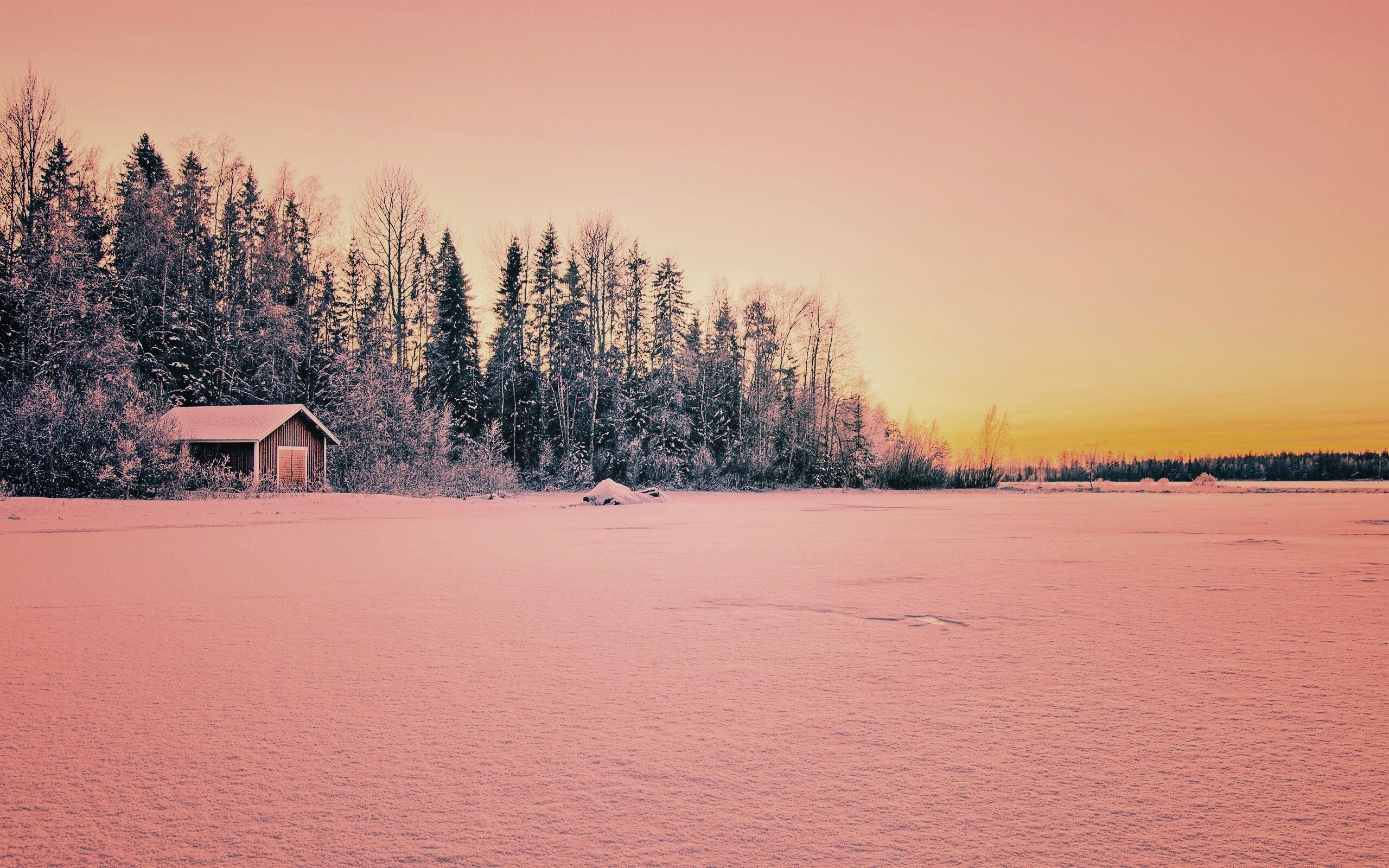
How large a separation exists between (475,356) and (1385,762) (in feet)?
178

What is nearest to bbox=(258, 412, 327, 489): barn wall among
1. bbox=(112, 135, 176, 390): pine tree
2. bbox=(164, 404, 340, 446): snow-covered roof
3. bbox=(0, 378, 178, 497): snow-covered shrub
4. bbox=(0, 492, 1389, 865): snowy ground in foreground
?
bbox=(164, 404, 340, 446): snow-covered roof

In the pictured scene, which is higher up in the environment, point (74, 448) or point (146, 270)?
point (146, 270)

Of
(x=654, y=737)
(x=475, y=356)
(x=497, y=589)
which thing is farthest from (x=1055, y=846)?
(x=475, y=356)

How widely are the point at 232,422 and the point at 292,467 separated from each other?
10.3ft

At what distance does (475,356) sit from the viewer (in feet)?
180

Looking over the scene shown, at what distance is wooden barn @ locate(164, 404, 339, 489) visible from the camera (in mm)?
34281

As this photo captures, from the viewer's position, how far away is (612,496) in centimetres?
3272

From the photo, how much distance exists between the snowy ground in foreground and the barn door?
25.5m

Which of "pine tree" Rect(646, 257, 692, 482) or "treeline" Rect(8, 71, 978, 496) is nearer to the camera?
"treeline" Rect(8, 71, 978, 496)

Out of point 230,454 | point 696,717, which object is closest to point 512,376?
point 230,454

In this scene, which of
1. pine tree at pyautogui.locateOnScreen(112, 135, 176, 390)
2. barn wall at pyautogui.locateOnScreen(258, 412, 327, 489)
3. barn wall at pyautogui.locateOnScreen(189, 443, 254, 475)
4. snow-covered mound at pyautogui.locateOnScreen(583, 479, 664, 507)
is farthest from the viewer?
pine tree at pyautogui.locateOnScreen(112, 135, 176, 390)

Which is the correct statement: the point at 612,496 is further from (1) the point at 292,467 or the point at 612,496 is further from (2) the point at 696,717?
(2) the point at 696,717

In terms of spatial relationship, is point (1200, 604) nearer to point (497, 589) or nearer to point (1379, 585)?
point (1379, 585)

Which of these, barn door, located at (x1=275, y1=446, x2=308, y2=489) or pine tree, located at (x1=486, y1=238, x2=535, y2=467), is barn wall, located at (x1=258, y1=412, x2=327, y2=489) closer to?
barn door, located at (x1=275, y1=446, x2=308, y2=489)
